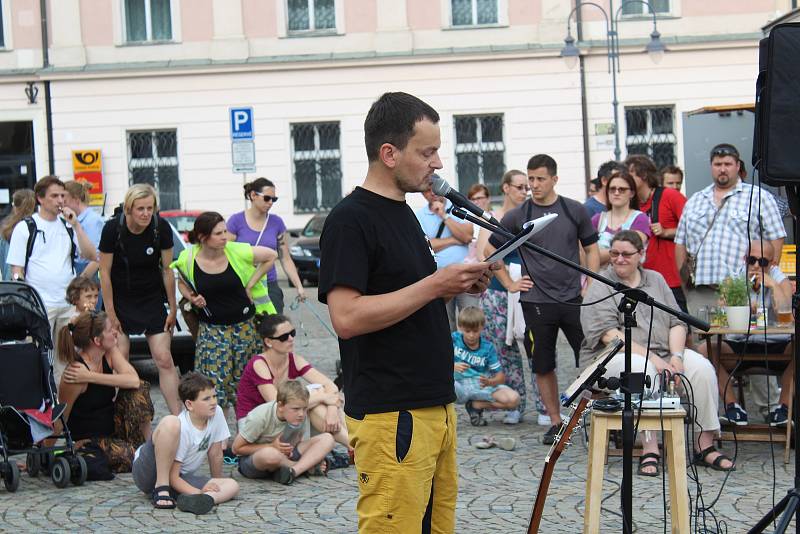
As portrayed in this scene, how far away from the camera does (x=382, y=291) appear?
150 inches

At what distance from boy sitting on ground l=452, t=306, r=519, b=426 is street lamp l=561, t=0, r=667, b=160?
1688 centimetres

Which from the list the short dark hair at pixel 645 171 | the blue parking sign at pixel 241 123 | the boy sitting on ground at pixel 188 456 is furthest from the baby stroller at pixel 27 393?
the blue parking sign at pixel 241 123

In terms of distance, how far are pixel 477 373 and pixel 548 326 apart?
3.00 feet

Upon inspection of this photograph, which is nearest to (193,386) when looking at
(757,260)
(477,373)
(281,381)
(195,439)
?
(195,439)

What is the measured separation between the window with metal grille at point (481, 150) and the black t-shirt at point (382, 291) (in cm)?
2292

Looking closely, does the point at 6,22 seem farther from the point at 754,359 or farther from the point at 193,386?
the point at 754,359

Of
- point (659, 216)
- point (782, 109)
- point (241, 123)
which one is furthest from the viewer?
point (241, 123)

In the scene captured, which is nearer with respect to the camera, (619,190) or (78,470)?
(78,470)

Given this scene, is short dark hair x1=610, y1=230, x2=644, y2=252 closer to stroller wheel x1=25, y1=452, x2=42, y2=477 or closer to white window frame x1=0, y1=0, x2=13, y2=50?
stroller wheel x1=25, y1=452, x2=42, y2=477

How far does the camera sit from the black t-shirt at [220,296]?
8.67 m

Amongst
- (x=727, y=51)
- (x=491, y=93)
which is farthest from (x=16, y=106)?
(x=727, y=51)

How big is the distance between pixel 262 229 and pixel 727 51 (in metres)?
18.6

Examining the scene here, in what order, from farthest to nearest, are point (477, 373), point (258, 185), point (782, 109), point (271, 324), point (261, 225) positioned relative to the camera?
1. point (261, 225)
2. point (258, 185)
3. point (477, 373)
4. point (271, 324)
5. point (782, 109)

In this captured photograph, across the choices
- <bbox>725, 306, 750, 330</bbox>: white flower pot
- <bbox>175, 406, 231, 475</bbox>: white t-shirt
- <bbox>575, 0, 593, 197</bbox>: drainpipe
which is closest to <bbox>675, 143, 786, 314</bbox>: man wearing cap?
<bbox>725, 306, 750, 330</bbox>: white flower pot
